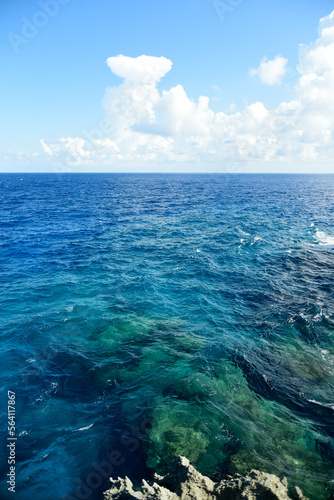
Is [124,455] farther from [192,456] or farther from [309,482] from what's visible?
[309,482]

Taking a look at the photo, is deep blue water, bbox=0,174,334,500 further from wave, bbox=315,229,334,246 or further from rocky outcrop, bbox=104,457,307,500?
wave, bbox=315,229,334,246

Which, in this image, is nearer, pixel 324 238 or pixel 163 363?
pixel 163 363

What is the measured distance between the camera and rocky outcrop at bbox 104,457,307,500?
850cm

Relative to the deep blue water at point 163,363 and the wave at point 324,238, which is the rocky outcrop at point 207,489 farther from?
the wave at point 324,238

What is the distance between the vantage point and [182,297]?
26.4m

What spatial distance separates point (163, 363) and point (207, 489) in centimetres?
866

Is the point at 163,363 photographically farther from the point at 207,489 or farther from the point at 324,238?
the point at 324,238

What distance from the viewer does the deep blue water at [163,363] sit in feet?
38.3

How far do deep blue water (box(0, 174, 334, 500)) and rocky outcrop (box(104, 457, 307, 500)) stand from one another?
6.32 ft

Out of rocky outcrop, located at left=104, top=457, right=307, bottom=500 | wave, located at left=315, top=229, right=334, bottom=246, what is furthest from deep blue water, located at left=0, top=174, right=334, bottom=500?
wave, located at left=315, top=229, right=334, bottom=246

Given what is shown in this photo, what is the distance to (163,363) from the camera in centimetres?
1744

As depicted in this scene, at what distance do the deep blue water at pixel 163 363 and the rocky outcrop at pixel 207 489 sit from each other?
1926 mm

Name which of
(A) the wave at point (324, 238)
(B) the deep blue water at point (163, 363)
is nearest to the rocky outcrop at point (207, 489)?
(B) the deep blue water at point (163, 363)

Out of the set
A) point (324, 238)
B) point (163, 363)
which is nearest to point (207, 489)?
point (163, 363)
